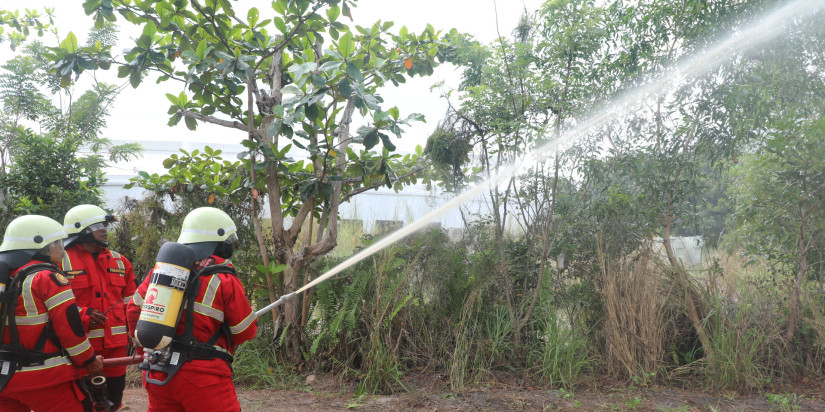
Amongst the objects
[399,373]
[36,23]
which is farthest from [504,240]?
[36,23]

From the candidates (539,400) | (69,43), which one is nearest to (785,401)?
(539,400)

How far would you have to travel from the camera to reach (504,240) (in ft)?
21.9

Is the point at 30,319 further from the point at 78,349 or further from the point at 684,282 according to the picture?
the point at 684,282

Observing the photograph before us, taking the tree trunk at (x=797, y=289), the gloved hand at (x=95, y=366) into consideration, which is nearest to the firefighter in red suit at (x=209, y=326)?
the gloved hand at (x=95, y=366)

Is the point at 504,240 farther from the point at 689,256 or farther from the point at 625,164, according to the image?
the point at 689,256

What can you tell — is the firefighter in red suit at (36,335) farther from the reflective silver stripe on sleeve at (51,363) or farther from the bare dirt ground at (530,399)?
the bare dirt ground at (530,399)

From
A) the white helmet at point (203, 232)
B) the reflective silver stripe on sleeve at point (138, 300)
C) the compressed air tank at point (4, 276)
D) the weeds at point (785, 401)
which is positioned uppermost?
the white helmet at point (203, 232)

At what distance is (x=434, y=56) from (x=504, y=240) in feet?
7.74

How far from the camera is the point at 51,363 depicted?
11.4 feet

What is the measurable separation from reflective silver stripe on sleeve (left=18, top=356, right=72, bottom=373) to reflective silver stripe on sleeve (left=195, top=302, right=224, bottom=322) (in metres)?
1.21

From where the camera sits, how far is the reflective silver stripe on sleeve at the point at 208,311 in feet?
9.95

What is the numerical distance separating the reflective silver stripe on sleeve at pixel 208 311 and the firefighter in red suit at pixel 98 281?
163cm

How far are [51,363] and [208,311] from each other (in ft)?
4.22

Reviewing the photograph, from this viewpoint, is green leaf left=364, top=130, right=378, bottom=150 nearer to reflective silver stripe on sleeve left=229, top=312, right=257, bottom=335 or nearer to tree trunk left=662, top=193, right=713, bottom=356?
reflective silver stripe on sleeve left=229, top=312, right=257, bottom=335
